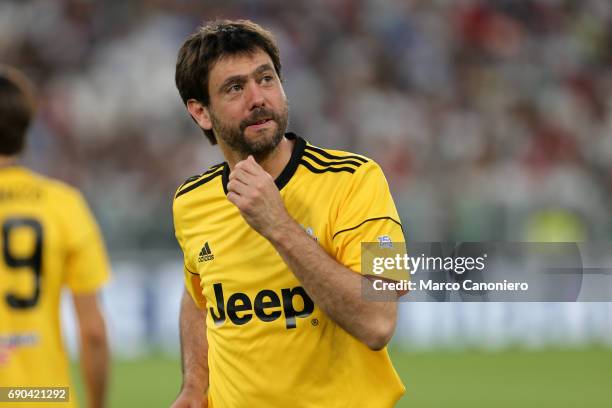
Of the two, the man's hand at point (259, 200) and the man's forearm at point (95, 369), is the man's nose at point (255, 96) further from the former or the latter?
the man's forearm at point (95, 369)

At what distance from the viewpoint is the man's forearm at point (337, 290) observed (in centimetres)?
370

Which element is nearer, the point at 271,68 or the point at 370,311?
the point at 370,311

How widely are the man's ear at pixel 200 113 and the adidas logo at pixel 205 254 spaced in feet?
1.47

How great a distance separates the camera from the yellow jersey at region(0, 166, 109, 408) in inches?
178

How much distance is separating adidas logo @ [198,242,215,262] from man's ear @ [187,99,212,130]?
1.47 feet

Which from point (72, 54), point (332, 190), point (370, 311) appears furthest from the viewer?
point (72, 54)

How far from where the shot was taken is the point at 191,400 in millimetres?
4355

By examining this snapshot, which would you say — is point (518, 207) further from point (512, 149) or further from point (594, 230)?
point (512, 149)

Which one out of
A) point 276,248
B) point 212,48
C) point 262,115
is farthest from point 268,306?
point 212,48

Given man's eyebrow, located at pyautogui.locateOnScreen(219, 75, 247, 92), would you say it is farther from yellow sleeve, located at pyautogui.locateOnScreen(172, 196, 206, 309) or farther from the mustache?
yellow sleeve, located at pyautogui.locateOnScreen(172, 196, 206, 309)

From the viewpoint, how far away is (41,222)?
180 inches

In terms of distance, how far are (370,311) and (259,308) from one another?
492 mm

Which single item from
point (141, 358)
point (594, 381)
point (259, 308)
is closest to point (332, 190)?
point (259, 308)

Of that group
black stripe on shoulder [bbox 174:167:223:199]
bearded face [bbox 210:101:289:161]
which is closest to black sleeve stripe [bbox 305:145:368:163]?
bearded face [bbox 210:101:289:161]
